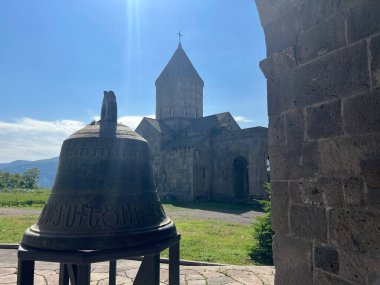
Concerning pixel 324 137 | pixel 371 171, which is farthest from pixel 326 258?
pixel 324 137

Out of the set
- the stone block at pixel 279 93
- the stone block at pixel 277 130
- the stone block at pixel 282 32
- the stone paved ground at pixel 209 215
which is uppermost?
the stone block at pixel 282 32

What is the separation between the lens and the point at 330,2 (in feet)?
7.29

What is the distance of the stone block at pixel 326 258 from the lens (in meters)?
2.09

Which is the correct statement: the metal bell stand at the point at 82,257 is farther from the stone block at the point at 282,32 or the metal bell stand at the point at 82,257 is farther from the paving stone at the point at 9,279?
the paving stone at the point at 9,279

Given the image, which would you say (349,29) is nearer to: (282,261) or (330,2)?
(330,2)

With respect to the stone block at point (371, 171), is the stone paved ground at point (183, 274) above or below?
below

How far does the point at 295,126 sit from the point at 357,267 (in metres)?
1.09

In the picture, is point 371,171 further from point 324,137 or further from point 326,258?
point 326,258

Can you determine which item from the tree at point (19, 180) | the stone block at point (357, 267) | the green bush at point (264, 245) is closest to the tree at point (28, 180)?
the tree at point (19, 180)

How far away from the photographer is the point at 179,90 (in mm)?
29641

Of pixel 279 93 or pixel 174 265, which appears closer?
pixel 279 93

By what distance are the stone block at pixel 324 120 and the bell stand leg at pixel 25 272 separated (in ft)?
7.54

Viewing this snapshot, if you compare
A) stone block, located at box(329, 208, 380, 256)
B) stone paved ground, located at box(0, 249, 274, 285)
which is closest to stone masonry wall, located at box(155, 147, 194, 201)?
stone paved ground, located at box(0, 249, 274, 285)

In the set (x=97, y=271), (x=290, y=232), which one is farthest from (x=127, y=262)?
(x=290, y=232)
